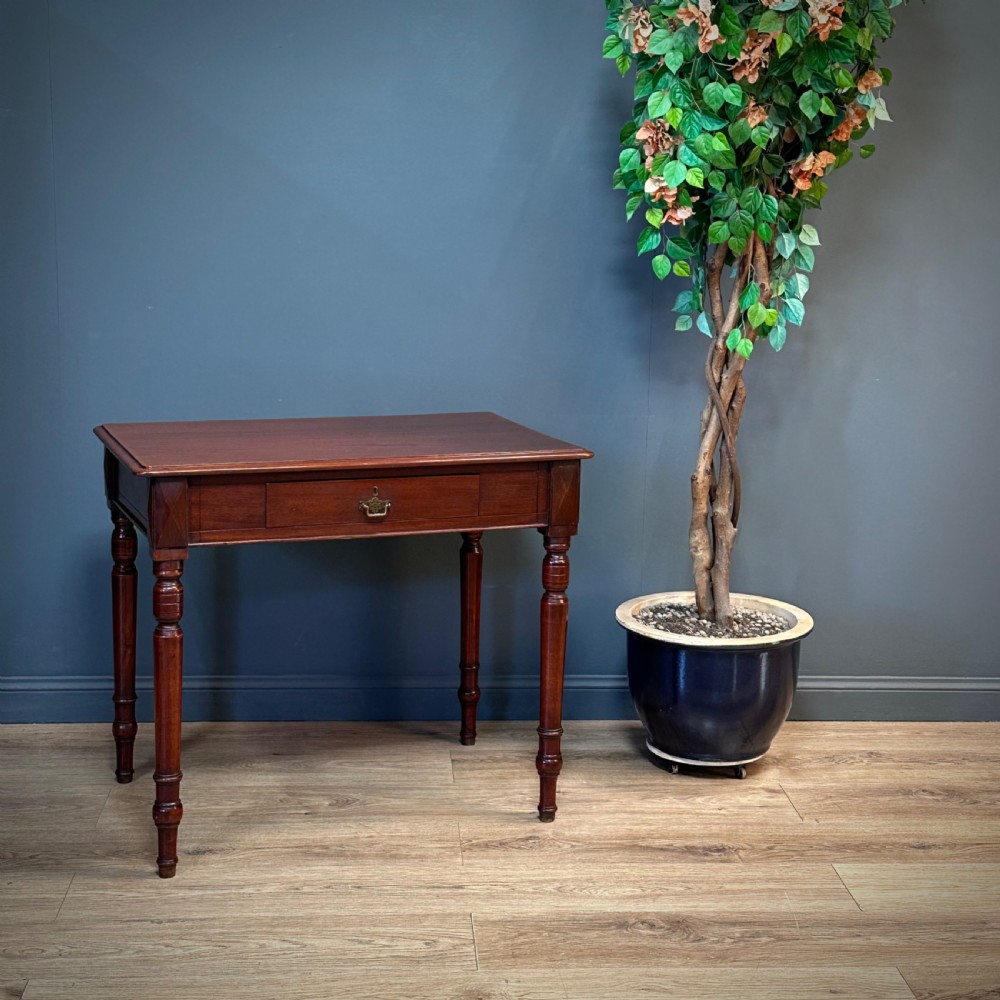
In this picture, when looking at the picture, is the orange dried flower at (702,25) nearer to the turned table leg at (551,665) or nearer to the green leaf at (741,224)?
the green leaf at (741,224)

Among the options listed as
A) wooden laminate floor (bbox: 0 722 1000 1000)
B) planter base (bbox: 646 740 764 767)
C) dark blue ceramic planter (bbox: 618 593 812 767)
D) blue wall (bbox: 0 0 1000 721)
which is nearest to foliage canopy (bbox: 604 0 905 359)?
blue wall (bbox: 0 0 1000 721)

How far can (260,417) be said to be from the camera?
3.10 meters

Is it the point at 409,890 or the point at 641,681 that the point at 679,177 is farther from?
the point at 409,890

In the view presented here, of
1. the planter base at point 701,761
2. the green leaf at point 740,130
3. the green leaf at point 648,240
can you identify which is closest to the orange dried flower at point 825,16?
the green leaf at point 740,130

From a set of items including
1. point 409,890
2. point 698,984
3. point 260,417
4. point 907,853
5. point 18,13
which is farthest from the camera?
point 260,417

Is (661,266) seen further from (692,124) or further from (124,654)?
(124,654)

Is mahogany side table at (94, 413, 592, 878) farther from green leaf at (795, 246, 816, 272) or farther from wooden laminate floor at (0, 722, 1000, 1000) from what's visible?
green leaf at (795, 246, 816, 272)

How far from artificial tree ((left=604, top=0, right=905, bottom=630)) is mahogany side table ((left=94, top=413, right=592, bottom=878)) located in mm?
496

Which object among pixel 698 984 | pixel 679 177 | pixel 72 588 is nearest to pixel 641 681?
pixel 698 984

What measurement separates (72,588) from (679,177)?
66.7 inches

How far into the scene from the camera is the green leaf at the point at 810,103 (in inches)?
101

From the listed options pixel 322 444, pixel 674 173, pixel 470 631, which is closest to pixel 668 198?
pixel 674 173

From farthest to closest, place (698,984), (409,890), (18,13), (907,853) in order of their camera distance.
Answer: (18,13)
(907,853)
(409,890)
(698,984)

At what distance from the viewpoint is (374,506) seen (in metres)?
2.44
